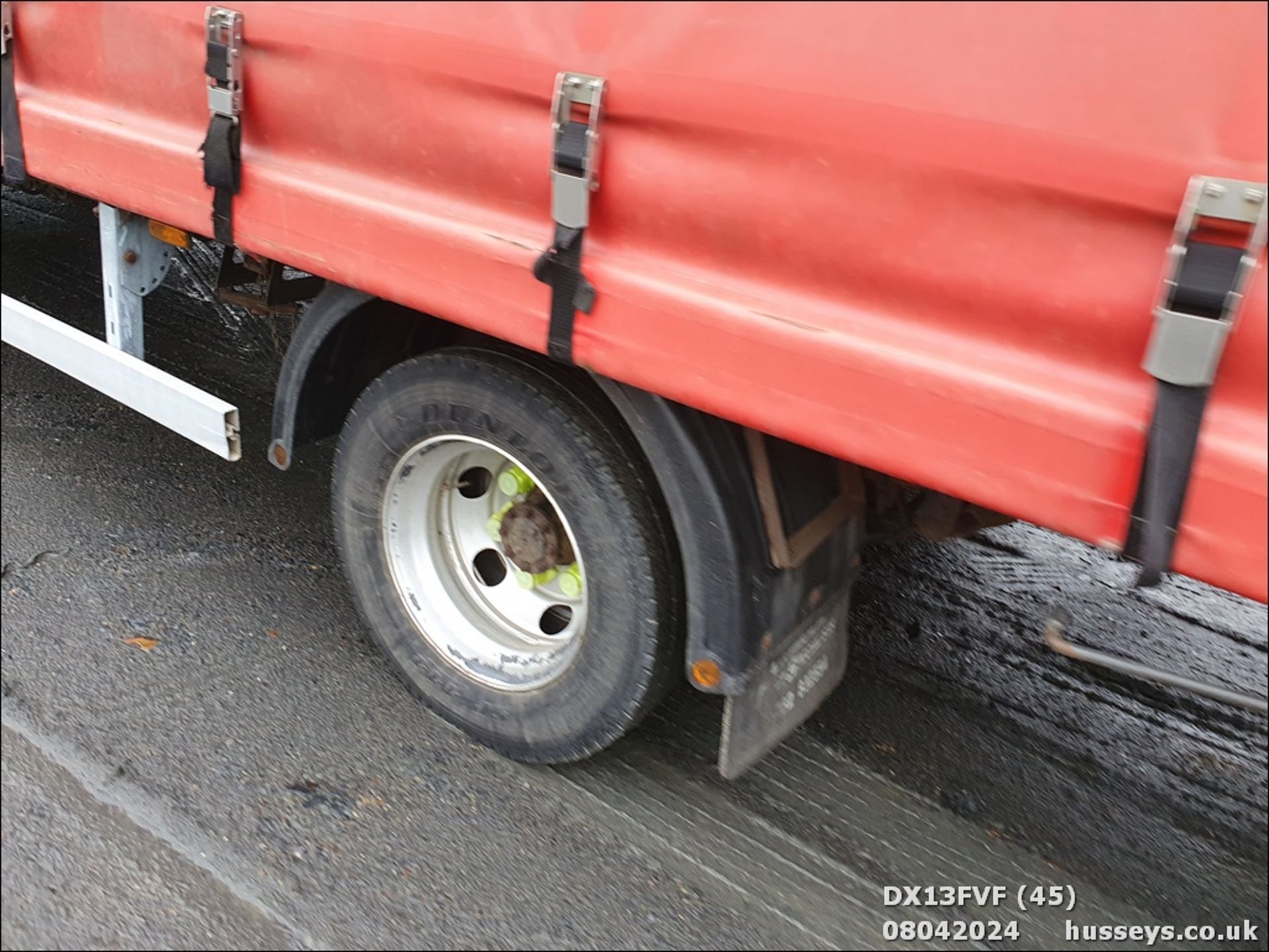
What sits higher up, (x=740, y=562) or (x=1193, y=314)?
(x=1193, y=314)

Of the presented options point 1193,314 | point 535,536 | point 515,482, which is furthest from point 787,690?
point 1193,314

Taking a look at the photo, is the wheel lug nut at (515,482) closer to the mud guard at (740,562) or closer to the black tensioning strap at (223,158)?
the mud guard at (740,562)

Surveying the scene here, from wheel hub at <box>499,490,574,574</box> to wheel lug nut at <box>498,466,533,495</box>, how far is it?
0.02m

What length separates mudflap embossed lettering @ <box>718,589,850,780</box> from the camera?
2.53 meters

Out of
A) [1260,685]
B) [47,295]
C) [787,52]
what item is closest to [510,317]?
[787,52]

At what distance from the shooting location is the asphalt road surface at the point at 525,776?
250 centimetres

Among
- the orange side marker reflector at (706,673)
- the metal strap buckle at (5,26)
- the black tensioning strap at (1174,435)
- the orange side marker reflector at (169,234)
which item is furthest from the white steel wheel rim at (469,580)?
the metal strap buckle at (5,26)

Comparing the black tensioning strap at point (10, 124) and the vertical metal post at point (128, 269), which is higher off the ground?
the black tensioning strap at point (10, 124)

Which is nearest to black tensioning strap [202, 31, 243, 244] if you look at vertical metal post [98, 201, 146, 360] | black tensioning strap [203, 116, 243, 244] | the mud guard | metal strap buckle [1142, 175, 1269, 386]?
black tensioning strap [203, 116, 243, 244]

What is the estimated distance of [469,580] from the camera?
3.08m

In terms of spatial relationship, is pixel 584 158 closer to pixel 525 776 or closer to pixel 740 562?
pixel 740 562

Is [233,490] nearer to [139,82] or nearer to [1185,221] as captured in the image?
[139,82]

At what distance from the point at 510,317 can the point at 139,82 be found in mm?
1417

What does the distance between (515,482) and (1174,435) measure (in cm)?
167
